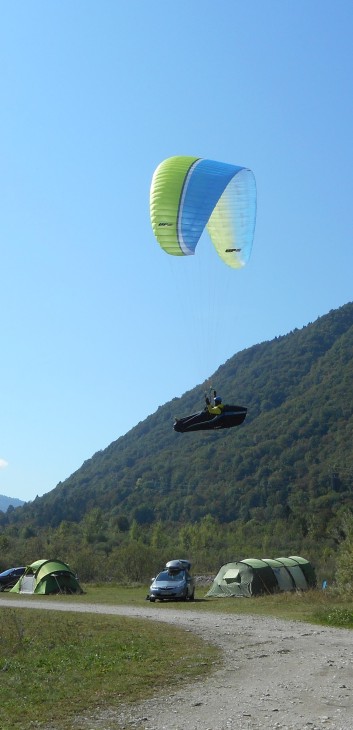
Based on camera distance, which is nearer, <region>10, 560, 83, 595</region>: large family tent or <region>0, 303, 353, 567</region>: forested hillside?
<region>10, 560, 83, 595</region>: large family tent

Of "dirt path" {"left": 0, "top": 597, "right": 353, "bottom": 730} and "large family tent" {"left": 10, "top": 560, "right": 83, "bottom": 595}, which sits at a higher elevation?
"dirt path" {"left": 0, "top": 597, "right": 353, "bottom": 730}

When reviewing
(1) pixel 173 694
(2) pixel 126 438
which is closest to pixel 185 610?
(1) pixel 173 694

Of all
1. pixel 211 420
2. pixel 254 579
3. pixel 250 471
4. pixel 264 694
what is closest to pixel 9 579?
pixel 254 579

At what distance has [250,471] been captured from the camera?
103m

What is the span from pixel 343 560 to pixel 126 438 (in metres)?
125

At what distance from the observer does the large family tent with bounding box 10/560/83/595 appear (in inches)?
1364

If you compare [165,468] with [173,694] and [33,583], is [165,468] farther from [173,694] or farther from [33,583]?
[173,694]

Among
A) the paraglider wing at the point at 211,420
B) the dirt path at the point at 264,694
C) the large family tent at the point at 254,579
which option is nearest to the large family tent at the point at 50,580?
the large family tent at the point at 254,579

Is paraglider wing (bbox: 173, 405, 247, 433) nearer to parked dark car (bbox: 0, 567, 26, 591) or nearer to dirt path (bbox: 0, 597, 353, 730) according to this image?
dirt path (bbox: 0, 597, 353, 730)

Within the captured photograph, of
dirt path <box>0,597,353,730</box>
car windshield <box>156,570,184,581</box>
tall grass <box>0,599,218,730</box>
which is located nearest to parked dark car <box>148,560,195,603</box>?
car windshield <box>156,570,184,581</box>

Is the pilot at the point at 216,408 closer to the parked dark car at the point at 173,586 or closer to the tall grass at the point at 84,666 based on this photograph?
the tall grass at the point at 84,666

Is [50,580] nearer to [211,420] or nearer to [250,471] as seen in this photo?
[211,420]

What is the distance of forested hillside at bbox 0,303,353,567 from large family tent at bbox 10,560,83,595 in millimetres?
23642

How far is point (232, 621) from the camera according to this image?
1916cm
